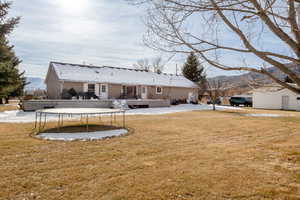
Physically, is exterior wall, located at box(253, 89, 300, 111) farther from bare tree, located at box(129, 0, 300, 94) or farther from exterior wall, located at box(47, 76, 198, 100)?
bare tree, located at box(129, 0, 300, 94)

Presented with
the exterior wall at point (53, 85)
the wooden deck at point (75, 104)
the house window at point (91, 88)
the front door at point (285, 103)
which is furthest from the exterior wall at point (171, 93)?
the front door at point (285, 103)

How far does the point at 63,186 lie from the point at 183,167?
220 centimetres

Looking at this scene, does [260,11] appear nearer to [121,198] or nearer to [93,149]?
[121,198]

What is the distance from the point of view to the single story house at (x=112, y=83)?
18.9 meters

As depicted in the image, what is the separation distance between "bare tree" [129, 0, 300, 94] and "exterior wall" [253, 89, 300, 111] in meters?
23.8

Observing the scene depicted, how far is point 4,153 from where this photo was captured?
15.1 ft

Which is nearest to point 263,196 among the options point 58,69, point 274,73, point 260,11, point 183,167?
point 183,167

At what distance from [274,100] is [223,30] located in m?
25.3

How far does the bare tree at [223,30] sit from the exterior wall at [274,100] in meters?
23.8

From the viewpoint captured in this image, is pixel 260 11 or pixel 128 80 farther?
pixel 128 80

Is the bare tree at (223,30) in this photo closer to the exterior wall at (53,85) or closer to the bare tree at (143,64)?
the exterior wall at (53,85)

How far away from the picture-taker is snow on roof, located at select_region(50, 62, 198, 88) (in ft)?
63.0

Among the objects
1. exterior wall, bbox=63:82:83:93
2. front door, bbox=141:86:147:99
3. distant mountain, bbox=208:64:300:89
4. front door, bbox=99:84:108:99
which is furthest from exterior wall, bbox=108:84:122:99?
distant mountain, bbox=208:64:300:89

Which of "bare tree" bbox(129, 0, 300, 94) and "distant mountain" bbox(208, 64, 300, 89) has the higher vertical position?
"bare tree" bbox(129, 0, 300, 94)
